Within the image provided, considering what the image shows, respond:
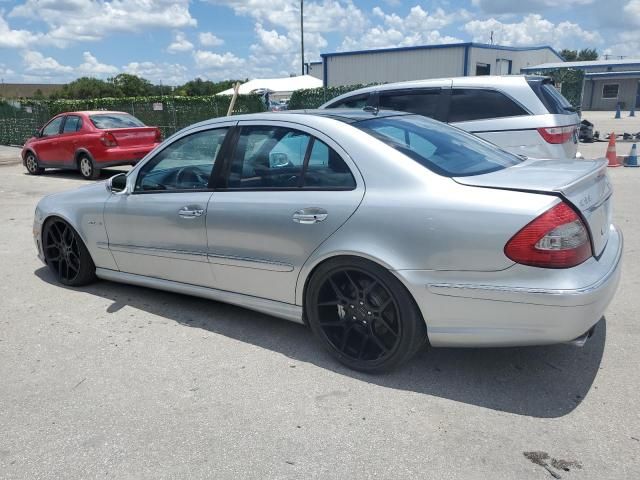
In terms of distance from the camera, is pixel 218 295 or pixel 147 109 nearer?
pixel 218 295

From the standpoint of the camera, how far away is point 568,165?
341 cm

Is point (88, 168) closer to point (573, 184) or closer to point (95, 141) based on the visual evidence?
point (95, 141)

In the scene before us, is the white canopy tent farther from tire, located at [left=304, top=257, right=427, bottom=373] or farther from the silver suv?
tire, located at [left=304, top=257, right=427, bottom=373]

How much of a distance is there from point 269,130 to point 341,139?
24.0 inches

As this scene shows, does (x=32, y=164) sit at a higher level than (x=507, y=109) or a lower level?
lower

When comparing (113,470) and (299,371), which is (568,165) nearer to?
(299,371)

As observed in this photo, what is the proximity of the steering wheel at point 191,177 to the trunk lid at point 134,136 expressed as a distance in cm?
886

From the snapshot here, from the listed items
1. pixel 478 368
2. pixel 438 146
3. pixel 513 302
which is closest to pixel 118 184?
pixel 438 146

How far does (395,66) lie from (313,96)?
46.5 ft

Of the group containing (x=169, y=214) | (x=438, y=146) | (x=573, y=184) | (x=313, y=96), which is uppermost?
(x=313, y=96)

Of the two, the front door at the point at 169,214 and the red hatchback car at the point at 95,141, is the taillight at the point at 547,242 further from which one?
the red hatchback car at the point at 95,141

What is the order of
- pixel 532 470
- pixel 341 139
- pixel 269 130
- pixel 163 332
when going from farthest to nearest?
1. pixel 163 332
2. pixel 269 130
3. pixel 341 139
4. pixel 532 470

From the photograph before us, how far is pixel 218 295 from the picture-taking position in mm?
3922

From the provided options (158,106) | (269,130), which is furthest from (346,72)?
(269,130)
